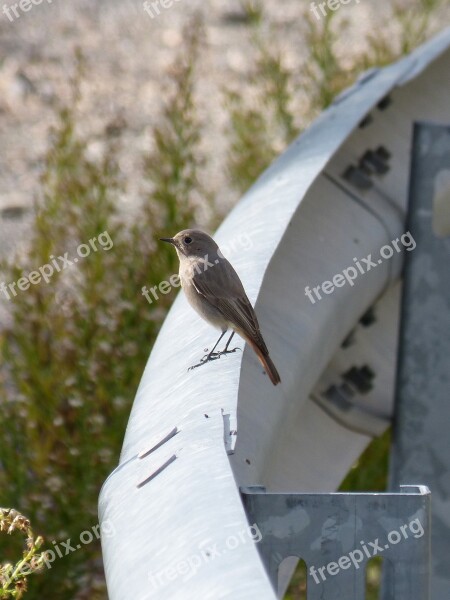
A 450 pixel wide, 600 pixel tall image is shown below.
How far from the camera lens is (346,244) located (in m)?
3.94

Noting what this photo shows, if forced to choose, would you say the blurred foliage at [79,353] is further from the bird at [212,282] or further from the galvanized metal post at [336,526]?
the galvanized metal post at [336,526]

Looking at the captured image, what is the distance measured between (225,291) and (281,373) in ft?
5.29

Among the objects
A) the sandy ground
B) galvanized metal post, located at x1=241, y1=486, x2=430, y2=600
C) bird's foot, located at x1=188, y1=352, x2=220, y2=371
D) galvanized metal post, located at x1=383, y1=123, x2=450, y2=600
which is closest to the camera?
galvanized metal post, located at x1=241, y1=486, x2=430, y2=600

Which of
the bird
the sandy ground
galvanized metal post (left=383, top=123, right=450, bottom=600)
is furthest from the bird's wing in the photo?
the sandy ground

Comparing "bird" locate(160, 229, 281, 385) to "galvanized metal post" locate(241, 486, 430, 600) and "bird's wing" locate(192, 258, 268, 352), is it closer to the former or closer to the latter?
"bird's wing" locate(192, 258, 268, 352)

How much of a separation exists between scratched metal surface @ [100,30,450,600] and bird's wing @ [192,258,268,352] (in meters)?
0.35

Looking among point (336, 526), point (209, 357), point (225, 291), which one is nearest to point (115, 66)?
point (225, 291)

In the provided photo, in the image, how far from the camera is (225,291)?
4.79 metres

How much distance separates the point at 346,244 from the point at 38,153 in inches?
246

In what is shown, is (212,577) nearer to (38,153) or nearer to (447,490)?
(447,490)

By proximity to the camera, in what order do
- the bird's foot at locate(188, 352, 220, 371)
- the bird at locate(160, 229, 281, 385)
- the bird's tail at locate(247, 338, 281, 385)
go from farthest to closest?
the bird at locate(160, 229, 281, 385) < the bird's tail at locate(247, 338, 281, 385) < the bird's foot at locate(188, 352, 220, 371)

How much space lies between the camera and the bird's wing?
422 centimetres

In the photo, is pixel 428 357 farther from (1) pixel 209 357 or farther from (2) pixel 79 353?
(2) pixel 79 353

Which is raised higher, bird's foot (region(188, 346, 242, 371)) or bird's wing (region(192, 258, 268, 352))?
bird's foot (region(188, 346, 242, 371))
